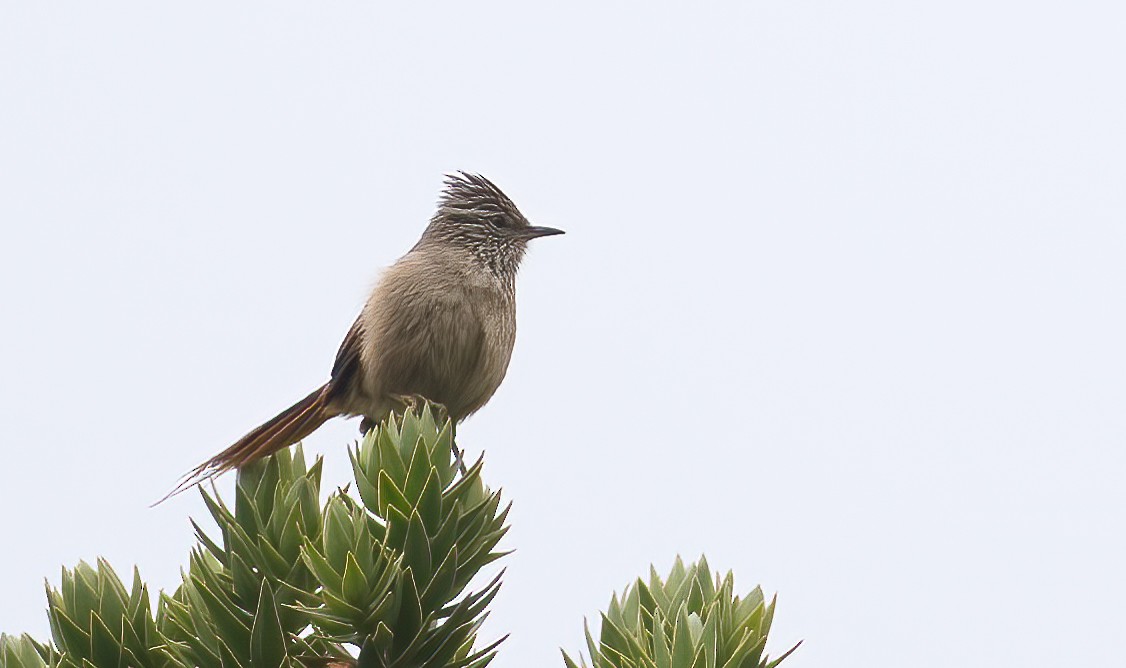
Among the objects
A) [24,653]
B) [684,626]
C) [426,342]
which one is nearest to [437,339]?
[426,342]

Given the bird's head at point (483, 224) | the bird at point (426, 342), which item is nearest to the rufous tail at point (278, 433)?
the bird at point (426, 342)

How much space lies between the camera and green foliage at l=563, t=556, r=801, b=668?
7.41 ft

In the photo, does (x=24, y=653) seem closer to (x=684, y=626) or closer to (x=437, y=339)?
(x=684, y=626)

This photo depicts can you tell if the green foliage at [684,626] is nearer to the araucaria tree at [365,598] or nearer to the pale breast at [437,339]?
the araucaria tree at [365,598]

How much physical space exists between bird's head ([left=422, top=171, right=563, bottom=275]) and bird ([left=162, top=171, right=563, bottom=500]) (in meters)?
0.01

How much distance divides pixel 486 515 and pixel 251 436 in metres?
2.56

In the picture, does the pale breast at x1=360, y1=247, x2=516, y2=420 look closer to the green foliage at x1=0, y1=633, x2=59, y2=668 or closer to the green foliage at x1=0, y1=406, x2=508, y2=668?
the green foliage at x1=0, y1=406, x2=508, y2=668

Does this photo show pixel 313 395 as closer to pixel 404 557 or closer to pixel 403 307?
pixel 403 307

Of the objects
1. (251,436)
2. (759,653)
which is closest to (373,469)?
(759,653)

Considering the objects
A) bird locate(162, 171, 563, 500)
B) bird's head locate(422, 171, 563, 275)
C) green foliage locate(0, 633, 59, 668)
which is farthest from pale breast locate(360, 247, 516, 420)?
green foliage locate(0, 633, 59, 668)

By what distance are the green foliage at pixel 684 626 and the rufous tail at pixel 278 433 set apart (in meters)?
2.08

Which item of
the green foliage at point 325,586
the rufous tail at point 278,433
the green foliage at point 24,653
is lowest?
the green foliage at point 24,653

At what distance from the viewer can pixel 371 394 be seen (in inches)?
210

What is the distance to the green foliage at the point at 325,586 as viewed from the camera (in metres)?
2.33
